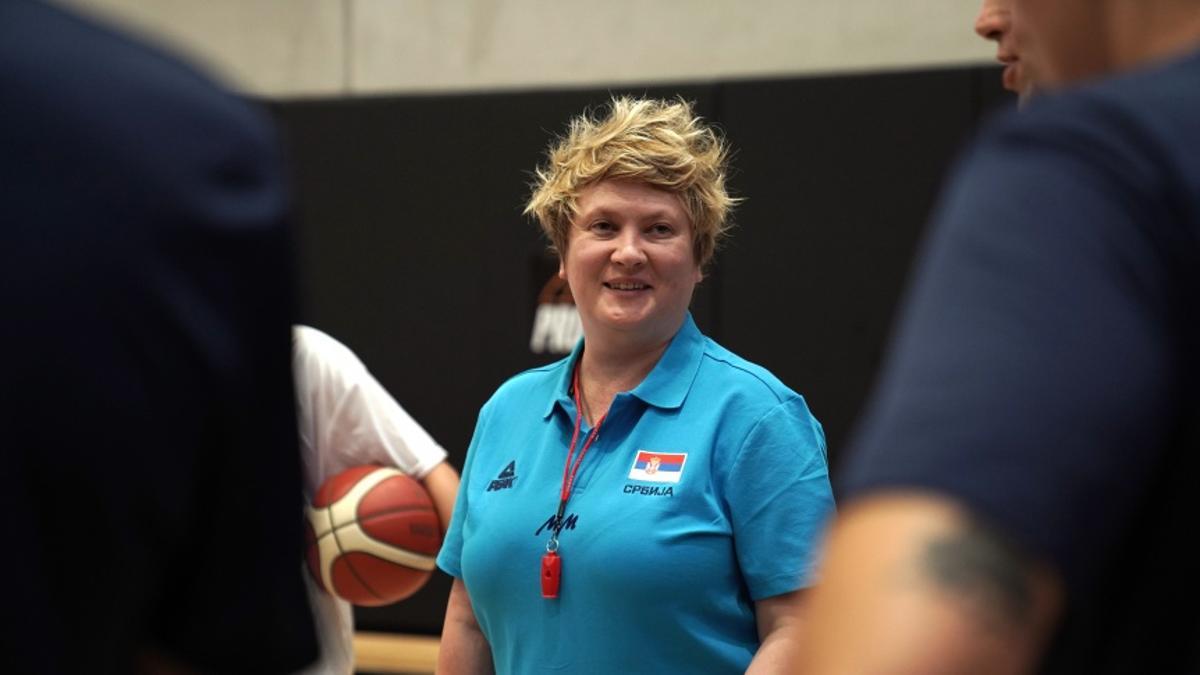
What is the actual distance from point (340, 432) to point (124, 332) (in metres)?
2.15

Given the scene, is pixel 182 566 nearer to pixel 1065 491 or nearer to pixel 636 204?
pixel 1065 491

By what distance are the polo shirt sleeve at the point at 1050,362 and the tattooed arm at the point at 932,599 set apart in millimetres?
12

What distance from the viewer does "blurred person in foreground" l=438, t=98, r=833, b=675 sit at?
2371mm

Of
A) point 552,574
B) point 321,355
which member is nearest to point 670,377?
point 552,574

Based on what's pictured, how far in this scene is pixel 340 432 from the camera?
289 centimetres

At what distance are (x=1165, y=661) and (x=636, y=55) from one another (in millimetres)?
5578

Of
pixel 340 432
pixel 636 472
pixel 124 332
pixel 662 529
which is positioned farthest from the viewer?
pixel 340 432

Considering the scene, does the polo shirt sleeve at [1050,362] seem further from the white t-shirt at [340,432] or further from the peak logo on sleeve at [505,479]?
the white t-shirt at [340,432]

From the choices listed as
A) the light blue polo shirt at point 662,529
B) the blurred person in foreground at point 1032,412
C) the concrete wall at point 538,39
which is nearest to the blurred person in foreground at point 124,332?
the blurred person in foreground at point 1032,412

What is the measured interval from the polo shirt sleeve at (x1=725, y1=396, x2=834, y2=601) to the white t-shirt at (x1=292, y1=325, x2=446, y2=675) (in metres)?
0.76

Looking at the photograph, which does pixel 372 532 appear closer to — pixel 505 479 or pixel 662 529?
pixel 505 479

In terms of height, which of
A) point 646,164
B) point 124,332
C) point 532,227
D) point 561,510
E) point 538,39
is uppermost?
point 538,39

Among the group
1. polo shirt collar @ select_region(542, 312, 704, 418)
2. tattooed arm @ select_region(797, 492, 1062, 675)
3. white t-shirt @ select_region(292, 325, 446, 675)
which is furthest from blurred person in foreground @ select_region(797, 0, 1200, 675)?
white t-shirt @ select_region(292, 325, 446, 675)

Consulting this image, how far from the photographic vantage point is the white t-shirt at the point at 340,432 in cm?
270
